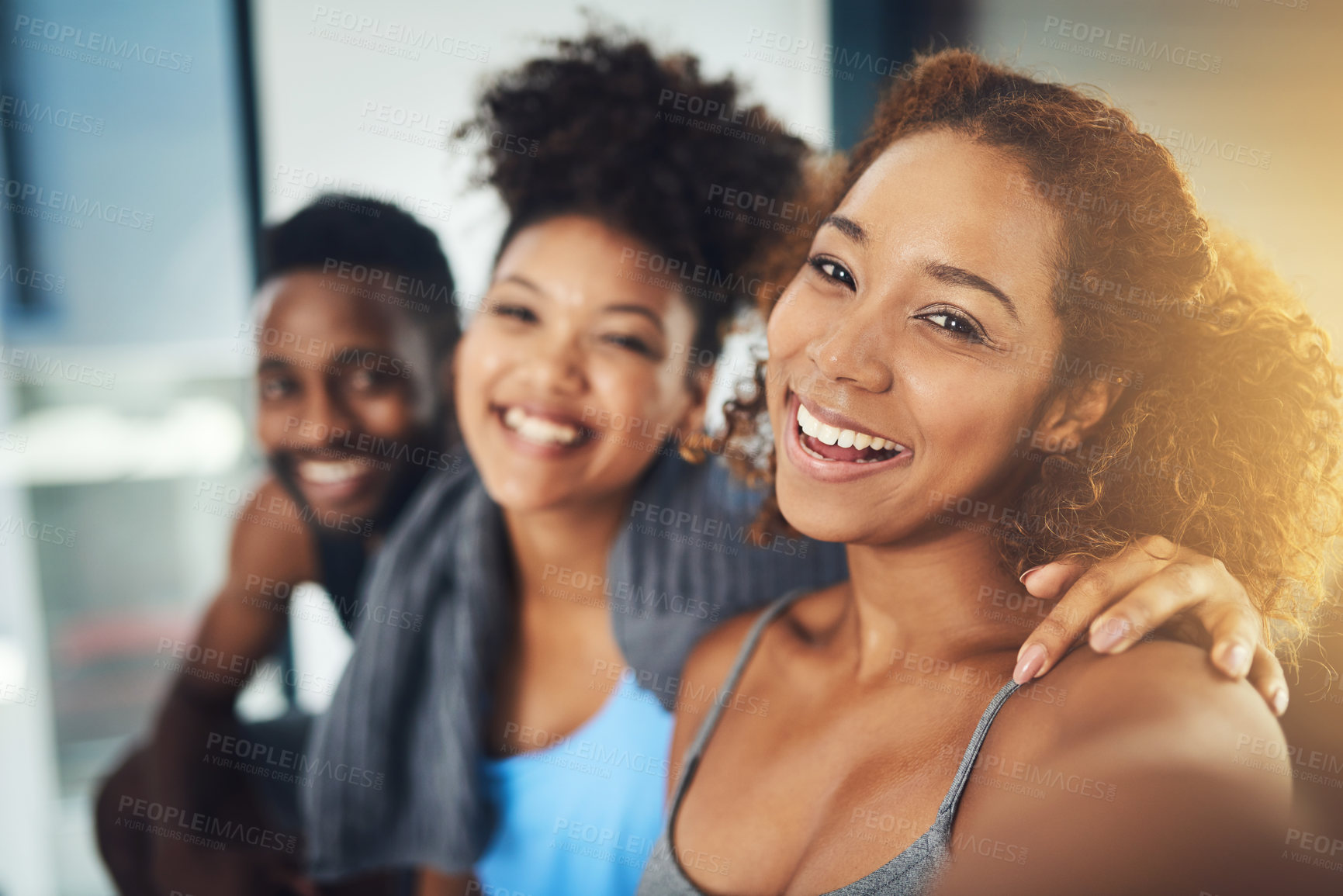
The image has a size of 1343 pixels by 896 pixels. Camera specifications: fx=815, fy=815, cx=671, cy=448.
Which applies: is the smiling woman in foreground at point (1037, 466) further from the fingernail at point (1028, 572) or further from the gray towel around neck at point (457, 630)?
the gray towel around neck at point (457, 630)

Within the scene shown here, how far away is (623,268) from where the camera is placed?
0.85 meters

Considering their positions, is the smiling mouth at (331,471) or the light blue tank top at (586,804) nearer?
the light blue tank top at (586,804)

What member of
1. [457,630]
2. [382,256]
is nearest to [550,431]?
[457,630]

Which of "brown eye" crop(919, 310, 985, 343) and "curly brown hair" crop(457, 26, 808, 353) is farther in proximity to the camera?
"curly brown hair" crop(457, 26, 808, 353)

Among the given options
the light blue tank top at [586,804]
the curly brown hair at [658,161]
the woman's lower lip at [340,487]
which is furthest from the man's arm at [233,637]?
the curly brown hair at [658,161]

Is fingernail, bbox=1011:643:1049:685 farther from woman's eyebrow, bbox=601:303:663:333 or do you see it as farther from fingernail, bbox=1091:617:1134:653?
woman's eyebrow, bbox=601:303:663:333

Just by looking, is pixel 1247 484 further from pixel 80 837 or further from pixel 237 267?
pixel 80 837

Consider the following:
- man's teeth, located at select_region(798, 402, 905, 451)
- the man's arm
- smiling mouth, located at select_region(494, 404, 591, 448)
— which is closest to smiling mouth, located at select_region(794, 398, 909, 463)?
man's teeth, located at select_region(798, 402, 905, 451)

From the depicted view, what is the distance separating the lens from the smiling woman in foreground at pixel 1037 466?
490 millimetres

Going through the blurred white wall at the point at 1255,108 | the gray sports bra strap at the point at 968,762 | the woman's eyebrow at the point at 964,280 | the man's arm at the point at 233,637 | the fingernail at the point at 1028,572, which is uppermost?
the blurred white wall at the point at 1255,108

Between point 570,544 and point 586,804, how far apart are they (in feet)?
0.94

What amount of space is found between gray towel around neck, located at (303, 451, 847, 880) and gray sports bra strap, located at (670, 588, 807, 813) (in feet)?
0.18

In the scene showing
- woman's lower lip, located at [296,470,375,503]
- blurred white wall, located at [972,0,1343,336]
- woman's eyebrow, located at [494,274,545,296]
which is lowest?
woman's lower lip, located at [296,470,375,503]

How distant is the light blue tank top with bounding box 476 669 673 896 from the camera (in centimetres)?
85
